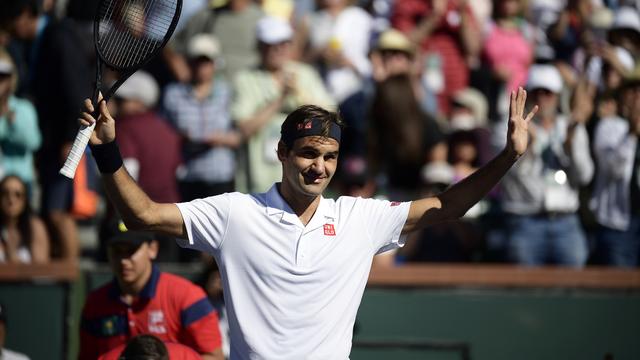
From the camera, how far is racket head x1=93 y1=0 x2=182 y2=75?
17.3 feet

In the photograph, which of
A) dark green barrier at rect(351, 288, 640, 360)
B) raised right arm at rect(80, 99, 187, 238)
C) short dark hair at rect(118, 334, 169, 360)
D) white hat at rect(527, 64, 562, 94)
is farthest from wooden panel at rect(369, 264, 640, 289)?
raised right arm at rect(80, 99, 187, 238)

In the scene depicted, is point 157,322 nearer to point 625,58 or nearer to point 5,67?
point 5,67

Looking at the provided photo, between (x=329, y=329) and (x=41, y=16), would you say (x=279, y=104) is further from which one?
(x=329, y=329)

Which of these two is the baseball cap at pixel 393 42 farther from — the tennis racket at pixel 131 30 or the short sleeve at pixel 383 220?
the short sleeve at pixel 383 220

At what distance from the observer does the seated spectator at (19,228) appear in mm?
9336

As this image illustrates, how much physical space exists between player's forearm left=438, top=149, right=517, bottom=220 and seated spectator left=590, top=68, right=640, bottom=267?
491 centimetres

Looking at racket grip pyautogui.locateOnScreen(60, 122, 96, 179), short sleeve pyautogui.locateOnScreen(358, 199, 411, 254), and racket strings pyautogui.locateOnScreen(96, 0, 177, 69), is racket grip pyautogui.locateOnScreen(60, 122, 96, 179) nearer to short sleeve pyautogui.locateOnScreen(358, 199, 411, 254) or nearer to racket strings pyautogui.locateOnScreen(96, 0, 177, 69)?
racket strings pyautogui.locateOnScreen(96, 0, 177, 69)

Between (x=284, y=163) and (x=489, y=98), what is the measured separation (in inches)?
257

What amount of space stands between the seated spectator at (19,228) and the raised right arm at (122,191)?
15.5ft

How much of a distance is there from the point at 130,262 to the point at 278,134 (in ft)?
12.1

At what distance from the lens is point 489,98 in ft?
37.7

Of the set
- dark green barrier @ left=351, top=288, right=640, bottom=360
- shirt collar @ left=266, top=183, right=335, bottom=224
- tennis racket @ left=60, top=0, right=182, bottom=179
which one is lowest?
dark green barrier @ left=351, top=288, right=640, bottom=360

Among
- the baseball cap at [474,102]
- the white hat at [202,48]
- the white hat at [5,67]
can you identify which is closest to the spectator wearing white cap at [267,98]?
the white hat at [202,48]

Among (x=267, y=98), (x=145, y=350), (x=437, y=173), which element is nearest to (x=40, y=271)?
(x=267, y=98)
